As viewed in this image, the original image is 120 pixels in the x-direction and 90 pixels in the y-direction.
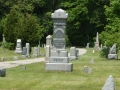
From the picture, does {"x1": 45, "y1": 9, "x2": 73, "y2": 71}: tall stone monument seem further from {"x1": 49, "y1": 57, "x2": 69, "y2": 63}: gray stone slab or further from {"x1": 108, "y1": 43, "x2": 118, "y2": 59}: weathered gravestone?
{"x1": 108, "y1": 43, "x2": 118, "y2": 59}: weathered gravestone

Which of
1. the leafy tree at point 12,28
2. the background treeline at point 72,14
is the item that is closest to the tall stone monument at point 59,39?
the leafy tree at point 12,28

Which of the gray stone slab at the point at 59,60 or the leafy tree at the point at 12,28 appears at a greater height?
the leafy tree at the point at 12,28

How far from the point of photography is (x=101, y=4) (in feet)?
228

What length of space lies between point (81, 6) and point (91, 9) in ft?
8.46

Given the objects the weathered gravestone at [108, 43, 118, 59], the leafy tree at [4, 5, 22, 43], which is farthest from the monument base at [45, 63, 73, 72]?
the leafy tree at [4, 5, 22, 43]

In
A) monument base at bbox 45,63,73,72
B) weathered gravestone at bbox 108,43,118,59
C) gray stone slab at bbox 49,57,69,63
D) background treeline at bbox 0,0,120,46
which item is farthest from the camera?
background treeline at bbox 0,0,120,46

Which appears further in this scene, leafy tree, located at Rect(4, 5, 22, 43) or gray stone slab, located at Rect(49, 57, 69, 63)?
leafy tree, located at Rect(4, 5, 22, 43)

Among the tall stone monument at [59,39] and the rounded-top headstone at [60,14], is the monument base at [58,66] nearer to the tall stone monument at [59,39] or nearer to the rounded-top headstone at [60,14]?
the tall stone monument at [59,39]

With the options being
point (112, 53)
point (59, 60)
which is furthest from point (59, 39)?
point (112, 53)

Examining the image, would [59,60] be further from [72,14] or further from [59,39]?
[72,14]

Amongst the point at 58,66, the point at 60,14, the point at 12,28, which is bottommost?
the point at 58,66

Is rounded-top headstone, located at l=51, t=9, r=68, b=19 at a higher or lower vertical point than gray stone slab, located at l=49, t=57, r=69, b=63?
higher

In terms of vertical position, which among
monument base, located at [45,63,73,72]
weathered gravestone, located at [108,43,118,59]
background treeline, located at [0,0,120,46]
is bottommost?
monument base, located at [45,63,73,72]

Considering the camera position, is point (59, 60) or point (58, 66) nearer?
point (58, 66)
